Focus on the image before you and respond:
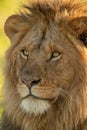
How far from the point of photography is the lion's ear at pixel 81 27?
7.03 metres

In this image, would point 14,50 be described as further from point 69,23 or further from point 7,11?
point 7,11

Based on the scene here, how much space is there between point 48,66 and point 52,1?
724 millimetres

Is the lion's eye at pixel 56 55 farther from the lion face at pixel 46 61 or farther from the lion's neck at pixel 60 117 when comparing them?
the lion's neck at pixel 60 117

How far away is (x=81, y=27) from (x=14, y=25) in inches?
30.7

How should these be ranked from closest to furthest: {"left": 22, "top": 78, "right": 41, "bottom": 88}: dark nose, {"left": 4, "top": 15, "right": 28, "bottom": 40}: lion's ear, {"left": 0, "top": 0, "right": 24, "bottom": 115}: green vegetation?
{"left": 22, "top": 78, "right": 41, "bottom": 88}: dark nose < {"left": 4, "top": 15, "right": 28, "bottom": 40}: lion's ear < {"left": 0, "top": 0, "right": 24, "bottom": 115}: green vegetation

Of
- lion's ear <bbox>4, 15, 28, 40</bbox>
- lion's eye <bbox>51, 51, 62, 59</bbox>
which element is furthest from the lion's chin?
lion's ear <bbox>4, 15, 28, 40</bbox>

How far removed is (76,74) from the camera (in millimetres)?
7016

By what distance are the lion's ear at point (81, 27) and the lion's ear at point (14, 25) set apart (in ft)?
1.69

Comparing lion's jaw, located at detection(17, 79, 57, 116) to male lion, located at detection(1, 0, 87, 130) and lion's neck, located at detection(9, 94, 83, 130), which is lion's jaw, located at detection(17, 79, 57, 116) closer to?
male lion, located at detection(1, 0, 87, 130)

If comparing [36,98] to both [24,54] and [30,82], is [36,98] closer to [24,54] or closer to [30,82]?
[30,82]

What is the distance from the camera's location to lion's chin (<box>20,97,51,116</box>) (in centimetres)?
687

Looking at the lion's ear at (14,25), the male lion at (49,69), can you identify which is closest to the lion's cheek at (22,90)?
the male lion at (49,69)

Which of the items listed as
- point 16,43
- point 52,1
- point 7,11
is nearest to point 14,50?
point 16,43

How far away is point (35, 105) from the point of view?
6895mm
